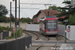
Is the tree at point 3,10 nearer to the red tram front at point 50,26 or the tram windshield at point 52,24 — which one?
the red tram front at point 50,26

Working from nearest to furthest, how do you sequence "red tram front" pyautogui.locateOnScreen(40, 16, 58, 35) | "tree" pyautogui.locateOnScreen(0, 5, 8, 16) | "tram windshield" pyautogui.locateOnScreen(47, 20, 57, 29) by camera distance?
"red tram front" pyautogui.locateOnScreen(40, 16, 58, 35) < "tram windshield" pyautogui.locateOnScreen(47, 20, 57, 29) < "tree" pyautogui.locateOnScreen(0, 5, 8, 16)

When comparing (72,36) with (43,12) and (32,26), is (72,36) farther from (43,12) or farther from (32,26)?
(43,12)

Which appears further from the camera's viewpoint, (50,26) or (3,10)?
(3,10)

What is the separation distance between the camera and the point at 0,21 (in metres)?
64.9

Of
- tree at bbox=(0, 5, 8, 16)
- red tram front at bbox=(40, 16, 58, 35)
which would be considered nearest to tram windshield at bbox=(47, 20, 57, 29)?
red tram front at bbox=(40, 16, 58, 35)

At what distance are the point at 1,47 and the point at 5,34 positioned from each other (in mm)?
24044

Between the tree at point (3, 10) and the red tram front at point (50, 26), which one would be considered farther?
the tree at point (3, 10)

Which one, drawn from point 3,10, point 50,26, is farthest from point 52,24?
point 3,10

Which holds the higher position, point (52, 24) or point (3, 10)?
point (3, 10)

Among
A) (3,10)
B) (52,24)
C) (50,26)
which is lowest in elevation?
(50,26)

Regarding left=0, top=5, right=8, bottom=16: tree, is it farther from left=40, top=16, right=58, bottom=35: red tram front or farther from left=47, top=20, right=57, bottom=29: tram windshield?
left=47, top=20, right=57, bottom=29: tram windshield

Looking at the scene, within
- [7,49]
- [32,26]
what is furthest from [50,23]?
[32,26]

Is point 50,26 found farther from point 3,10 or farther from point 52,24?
point 3,10

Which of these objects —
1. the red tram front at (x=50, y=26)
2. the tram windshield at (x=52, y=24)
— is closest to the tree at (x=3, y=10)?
the red tram front at (x=50, y=26)
